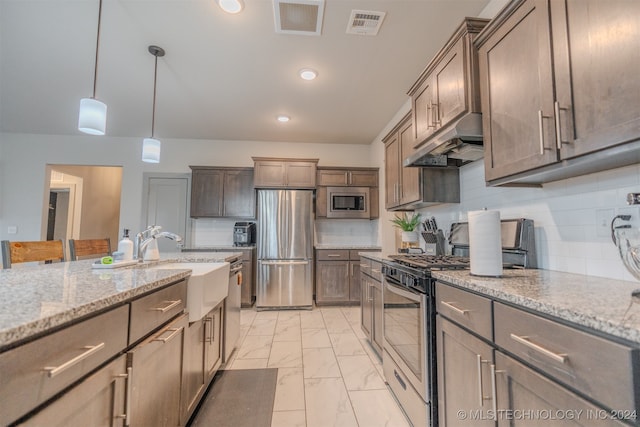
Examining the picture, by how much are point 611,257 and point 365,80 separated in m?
2.44

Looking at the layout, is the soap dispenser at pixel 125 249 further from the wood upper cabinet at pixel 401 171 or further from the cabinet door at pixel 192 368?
the wood upper cabinet at pixel 401 171

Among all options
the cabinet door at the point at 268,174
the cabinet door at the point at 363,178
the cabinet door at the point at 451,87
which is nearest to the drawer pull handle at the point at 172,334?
the cabinet door at the point at 451,87

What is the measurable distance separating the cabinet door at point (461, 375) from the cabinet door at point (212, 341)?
54.5 inches

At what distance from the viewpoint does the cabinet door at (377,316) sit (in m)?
2.28

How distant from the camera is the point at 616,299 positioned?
83 cm

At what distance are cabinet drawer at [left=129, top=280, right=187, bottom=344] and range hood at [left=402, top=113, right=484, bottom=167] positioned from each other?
1.69 metres

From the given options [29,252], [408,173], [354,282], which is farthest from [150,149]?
[354,282]

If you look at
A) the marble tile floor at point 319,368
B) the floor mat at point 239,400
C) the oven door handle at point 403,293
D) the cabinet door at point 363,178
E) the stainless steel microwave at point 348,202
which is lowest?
the floor mat at point 239,400

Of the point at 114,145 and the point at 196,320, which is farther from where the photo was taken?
the point at 114,145

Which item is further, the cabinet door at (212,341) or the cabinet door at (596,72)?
the cabinet door at (212,341)

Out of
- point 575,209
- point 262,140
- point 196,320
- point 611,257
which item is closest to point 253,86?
point 262,140

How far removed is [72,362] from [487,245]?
1512 mm

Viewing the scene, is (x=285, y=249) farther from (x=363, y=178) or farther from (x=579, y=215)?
(x=579, y=215)

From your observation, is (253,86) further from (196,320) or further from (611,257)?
(611,257)
